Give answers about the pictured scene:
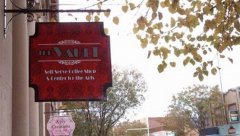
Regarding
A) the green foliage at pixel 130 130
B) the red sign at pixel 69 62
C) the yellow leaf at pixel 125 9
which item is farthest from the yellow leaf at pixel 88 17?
→ the green foliage at pixel 130 130

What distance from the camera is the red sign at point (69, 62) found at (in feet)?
20.8

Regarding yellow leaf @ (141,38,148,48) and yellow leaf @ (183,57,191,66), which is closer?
yellow leaf @ (141,38,148,48)

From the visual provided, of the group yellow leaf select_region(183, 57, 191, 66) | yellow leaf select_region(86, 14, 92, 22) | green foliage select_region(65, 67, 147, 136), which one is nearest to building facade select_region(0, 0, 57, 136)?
yellow leaf select_region(86, 14, 92, 22)

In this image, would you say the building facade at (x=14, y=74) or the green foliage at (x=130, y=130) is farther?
the green foliage at (x=130, y=130)

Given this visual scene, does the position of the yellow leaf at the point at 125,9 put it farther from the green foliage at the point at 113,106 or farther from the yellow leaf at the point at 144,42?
the green foliage at the point at 113,106

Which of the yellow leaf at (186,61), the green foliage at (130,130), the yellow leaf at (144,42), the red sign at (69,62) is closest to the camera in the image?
the red sign at (69,62)

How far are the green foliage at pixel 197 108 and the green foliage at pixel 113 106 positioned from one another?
67.4 ft

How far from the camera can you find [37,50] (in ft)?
21.0

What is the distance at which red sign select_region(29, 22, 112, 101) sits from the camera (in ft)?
20.8

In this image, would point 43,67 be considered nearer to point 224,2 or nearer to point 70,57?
point 70,57

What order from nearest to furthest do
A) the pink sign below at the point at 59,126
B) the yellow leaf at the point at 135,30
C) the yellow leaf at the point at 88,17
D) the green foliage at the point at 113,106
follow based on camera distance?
the yellow leaf at the point at 88,17
the yellow leaf at the point at 135,30
the pink sign below at the point at 59,126
the green foliage at the point at 113,106

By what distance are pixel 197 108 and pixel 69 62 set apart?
50923 mm

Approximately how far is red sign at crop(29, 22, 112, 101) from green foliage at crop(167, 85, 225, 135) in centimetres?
4879

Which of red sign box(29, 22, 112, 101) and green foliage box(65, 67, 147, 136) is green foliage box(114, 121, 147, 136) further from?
red sign box(29, 22, 112, 101)
